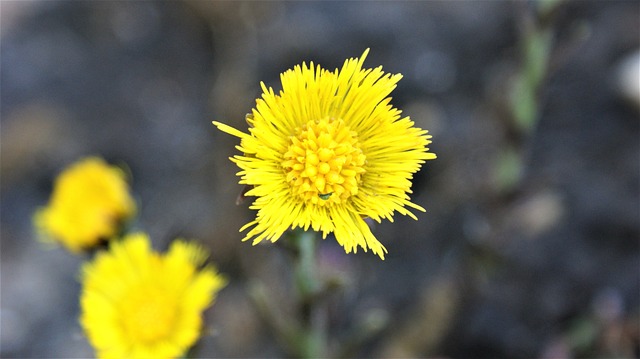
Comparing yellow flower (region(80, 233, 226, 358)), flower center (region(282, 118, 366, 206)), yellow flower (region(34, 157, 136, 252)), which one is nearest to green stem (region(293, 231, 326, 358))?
flower center (region(282, 118, 366, 206))

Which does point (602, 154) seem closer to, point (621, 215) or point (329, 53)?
point (621, 215)

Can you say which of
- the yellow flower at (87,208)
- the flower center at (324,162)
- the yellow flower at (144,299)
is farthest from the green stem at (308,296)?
the yellow flower at (87,208)

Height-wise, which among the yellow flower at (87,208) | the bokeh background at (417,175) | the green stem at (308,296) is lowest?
the green stem at (308,296)

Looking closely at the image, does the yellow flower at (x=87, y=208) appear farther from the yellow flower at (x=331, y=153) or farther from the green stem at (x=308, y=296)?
the yellow flower at (x=331, y=153)

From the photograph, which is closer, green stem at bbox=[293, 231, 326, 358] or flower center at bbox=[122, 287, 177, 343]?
green stem at bbox=[293, 231, 326, 358]

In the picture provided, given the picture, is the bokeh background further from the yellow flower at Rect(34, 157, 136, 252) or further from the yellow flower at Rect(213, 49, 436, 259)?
the yellow flower at Rect(213, 49, 436, 259)

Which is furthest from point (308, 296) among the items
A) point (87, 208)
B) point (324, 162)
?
point (87, 208)
